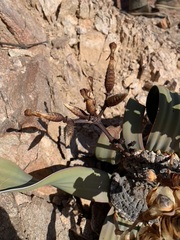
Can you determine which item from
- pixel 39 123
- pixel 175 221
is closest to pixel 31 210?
pixel 39 123

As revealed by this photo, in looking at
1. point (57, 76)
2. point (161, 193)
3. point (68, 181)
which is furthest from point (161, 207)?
point (57, 76)

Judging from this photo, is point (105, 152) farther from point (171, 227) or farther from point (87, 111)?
point (171, 227)

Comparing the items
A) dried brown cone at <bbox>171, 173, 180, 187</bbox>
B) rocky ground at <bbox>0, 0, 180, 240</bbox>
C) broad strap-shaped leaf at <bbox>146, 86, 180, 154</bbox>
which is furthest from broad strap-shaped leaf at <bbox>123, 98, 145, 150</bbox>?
dried brown cone at <bbox>171, 173, 180, 187</bbox>

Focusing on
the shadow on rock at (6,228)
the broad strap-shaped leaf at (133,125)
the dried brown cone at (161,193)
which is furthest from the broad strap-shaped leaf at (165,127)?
the dried brown cone at (161,193)

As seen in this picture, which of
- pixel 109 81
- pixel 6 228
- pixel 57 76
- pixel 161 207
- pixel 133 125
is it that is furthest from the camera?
pixel 57 76

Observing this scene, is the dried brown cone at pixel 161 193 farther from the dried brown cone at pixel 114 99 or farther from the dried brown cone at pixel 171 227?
the dried brown cone at pixel 114 99

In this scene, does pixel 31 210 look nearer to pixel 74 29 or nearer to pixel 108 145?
pixel 108 145
